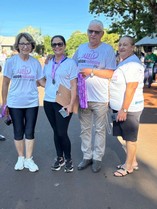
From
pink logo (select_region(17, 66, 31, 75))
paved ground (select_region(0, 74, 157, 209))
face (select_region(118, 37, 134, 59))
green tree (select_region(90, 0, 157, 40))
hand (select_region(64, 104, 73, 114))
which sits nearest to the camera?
paved ground (select_region(0, 74, 157, 209))

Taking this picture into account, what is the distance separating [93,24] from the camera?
153 inches

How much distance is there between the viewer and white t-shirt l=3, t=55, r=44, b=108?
156 inches

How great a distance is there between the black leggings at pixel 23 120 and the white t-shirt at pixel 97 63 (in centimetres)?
83

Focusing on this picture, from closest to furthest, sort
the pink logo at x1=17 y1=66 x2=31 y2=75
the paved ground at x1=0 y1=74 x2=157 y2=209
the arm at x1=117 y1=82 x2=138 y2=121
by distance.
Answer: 1. the paved ground at x1=0 y1=74 x2=157 y2=209
2. the arm at x1=117 y1=82 x2=138 y2=121
3. the pink logo at x1=17 y1=66 x2=31 y2=75

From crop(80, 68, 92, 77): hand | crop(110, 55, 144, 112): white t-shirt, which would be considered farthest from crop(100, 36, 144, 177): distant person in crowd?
crop(80, 68, 92, 77): hand

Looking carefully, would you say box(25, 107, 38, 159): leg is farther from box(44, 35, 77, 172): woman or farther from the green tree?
the green tree

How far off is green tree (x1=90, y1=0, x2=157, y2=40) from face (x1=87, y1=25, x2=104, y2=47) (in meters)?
17.0

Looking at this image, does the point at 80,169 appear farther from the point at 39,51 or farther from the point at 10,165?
the point at 39,51

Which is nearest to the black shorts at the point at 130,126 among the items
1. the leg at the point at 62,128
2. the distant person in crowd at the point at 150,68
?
the leg at the point at 62,128

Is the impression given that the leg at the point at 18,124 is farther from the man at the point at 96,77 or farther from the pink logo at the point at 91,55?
the pink logo at the point at 91,55

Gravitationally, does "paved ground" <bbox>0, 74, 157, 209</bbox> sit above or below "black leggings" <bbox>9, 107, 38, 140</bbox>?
below

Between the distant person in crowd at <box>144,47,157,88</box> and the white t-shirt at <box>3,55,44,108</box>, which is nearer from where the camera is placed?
the white t-shirt at <box>3,55,44,108</box>

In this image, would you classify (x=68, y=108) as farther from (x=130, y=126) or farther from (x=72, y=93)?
(x=130, y=126)

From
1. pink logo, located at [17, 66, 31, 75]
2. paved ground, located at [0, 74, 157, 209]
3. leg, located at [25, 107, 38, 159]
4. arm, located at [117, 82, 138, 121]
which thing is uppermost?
pink logo, located at [17, 66, 31, 75]
